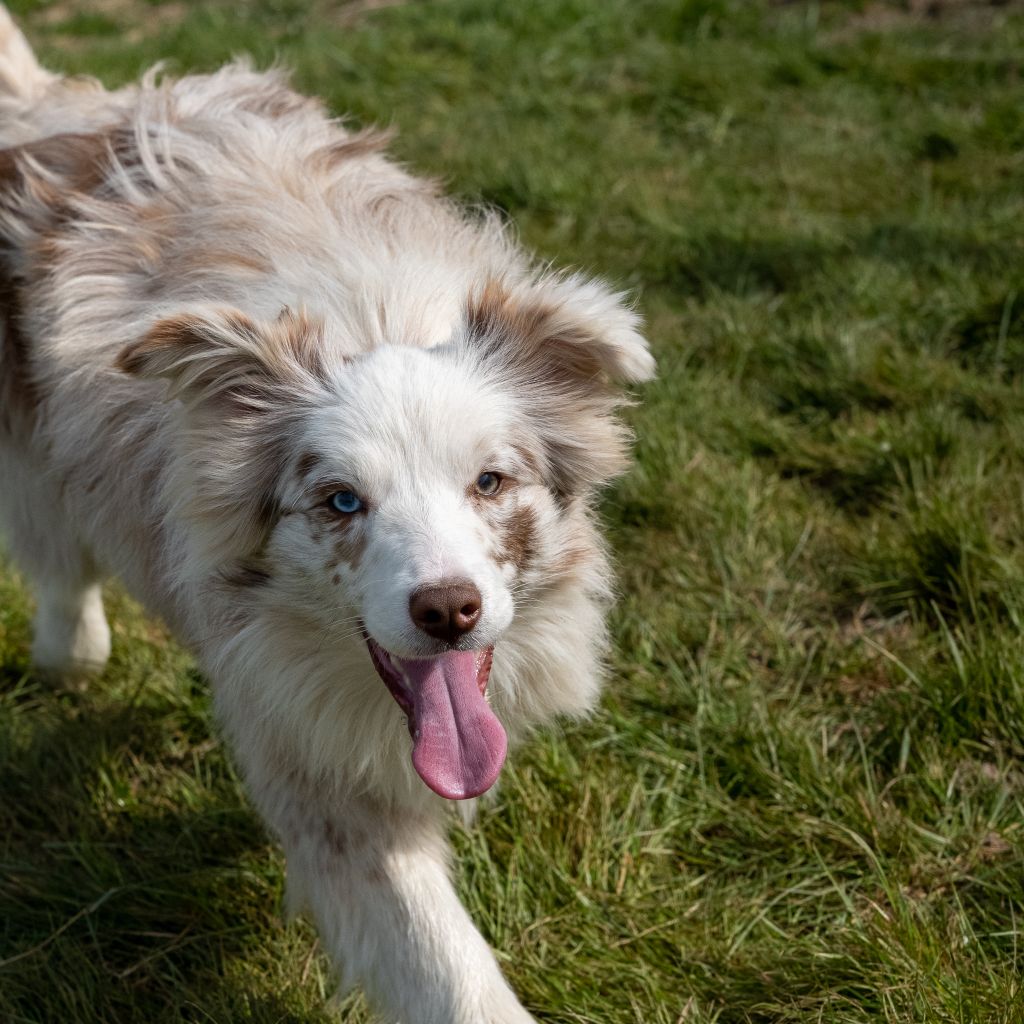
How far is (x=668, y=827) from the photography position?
3139mm

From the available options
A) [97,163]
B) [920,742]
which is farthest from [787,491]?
[97,163]

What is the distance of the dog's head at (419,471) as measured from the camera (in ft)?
7.92

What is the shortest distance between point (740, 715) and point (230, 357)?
1.63 metres

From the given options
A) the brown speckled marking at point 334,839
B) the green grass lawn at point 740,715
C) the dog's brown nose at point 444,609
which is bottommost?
the green grass lawn at point 740,715

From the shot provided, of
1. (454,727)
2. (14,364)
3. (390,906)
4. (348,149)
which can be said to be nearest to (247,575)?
(454,727)

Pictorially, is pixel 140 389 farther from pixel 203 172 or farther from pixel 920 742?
pixel 920 742

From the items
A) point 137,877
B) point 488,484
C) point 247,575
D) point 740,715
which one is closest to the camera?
point 488,484

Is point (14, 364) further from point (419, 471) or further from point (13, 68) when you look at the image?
point (419, 471)

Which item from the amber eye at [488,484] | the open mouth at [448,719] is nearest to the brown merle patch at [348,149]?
the amber eye at [488,484]

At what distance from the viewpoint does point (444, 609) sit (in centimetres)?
229

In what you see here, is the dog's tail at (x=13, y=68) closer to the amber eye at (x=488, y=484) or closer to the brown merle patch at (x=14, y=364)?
the brown merle patch at (x=14, y=364)

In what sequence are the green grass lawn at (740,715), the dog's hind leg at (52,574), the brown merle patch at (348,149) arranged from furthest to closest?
1. the dog's hind leg at (52,574)
2. the brown merle patch at (348,149)
3. the green grass lawn at (740,715)

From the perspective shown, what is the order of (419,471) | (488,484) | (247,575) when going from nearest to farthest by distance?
(419,471), (488,484), (247,575)

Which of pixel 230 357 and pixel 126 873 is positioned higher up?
pixel 230 357
